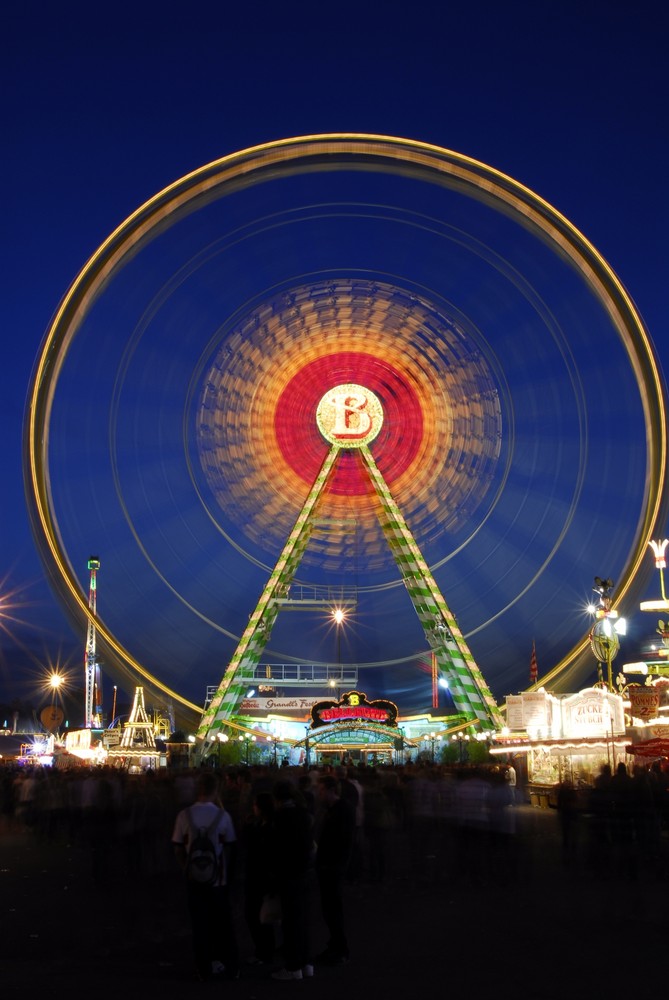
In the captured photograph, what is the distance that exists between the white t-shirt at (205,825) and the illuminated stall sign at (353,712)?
3850 centimetres

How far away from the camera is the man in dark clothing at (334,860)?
731 cm

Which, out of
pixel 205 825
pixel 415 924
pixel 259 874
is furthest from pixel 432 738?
pixel 205 825

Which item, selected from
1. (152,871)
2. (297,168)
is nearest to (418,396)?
(297,168)

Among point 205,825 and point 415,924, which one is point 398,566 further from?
point 205,825

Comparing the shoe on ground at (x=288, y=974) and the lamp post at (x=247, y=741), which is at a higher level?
the lamp post at (x=247, y=741)

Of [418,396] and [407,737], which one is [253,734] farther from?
[418,396]

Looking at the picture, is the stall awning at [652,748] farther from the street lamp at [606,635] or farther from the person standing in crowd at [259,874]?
the person standing in crowd at [259,874]

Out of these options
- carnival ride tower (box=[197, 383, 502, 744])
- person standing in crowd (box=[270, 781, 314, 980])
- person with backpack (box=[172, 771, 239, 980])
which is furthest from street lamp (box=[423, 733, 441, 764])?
person with backpack (box=[172, 771, 239, 980])

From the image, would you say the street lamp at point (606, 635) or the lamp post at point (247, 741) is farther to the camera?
the lamp post at point (247, 741)

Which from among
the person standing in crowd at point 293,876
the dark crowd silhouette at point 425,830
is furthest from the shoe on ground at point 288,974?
the dark crowd silhouette at point 425,830

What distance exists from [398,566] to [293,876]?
1404 inches

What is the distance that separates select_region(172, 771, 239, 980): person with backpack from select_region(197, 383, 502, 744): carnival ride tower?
1296 inches

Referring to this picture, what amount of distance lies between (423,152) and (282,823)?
30.3m

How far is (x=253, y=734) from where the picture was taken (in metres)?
44.5
